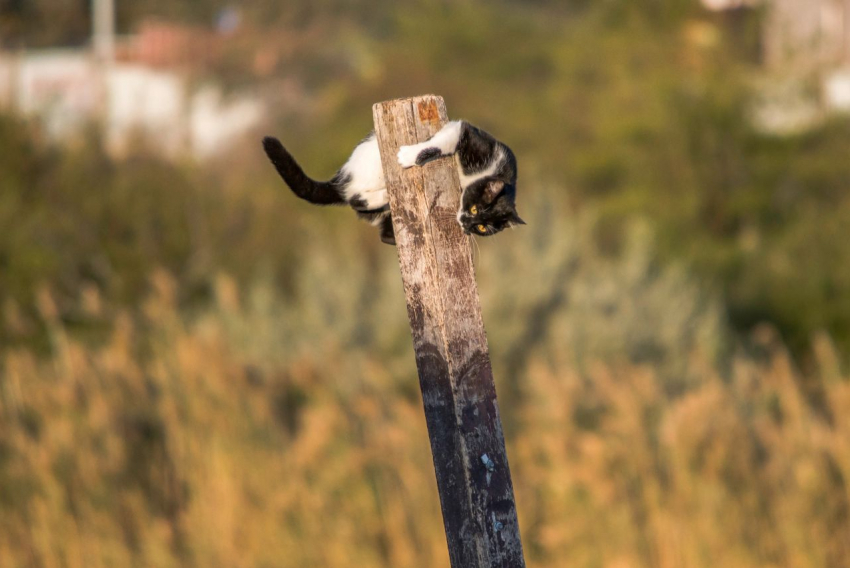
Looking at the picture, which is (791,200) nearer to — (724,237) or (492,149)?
(724,237)

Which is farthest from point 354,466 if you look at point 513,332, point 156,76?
point 156,76

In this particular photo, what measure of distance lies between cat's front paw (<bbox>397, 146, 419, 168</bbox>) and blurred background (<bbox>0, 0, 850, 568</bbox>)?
104 inches

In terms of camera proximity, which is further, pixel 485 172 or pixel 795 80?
pixel 795 80

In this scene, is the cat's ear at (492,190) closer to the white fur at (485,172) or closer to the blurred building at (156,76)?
the white fur at (485,172)

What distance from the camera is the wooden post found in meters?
1.70

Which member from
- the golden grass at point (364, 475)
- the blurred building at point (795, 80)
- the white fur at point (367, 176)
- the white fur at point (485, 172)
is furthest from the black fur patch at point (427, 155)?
the blurred building at point (795, 80)

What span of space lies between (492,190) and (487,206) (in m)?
0.03

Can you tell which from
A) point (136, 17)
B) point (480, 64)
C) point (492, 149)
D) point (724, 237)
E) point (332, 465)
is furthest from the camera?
point (136, 17)

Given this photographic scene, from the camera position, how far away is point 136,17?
37.5m

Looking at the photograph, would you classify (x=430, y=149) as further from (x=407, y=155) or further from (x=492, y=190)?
(x=492, y=190)

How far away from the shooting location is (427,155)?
1756mm

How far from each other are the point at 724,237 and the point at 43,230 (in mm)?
7634

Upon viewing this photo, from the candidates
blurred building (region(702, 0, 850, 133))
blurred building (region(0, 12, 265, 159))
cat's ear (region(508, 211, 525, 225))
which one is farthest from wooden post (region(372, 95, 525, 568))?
blurred building (region(0, 12, 265, 159))

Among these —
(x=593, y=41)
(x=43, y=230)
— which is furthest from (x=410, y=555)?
(x=593, y=41)
